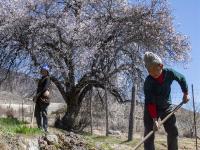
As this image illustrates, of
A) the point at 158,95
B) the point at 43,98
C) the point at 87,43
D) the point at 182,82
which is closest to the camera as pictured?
the point at 182,82

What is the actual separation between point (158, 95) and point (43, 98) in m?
4.88

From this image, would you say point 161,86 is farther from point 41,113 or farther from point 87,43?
point 87,43

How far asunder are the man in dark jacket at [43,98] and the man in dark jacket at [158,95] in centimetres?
458

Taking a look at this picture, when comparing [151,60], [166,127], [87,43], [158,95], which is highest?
[87,43]

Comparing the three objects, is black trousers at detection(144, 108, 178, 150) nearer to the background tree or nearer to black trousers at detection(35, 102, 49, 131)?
black trousers at detection(35, 102, 49, 131)

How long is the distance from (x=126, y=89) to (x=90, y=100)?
1.53 m

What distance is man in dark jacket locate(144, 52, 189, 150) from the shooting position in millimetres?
7462

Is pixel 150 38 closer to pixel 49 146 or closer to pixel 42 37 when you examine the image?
pixel 42 37

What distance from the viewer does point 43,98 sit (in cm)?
1217

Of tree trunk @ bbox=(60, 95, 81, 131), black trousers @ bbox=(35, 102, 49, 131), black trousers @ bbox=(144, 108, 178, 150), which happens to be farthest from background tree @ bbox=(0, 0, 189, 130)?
black trousers @ bbox=(144, 108, 178, 150)

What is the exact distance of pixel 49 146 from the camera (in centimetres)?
958

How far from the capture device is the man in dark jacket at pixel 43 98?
474 inches

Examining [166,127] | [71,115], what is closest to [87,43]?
[71,115]

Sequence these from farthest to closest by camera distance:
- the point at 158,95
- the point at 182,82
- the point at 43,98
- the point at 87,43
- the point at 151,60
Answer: the point at 87,43 → the point at 43,98 → the point at 158,95 → the point at 182,82 → the point at 151,60
